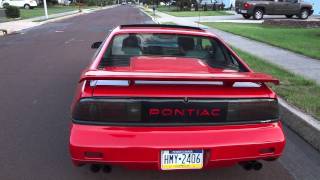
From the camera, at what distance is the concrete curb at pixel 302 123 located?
5256 millimetres

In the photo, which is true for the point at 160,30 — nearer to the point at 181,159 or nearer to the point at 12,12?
the point at 181,159

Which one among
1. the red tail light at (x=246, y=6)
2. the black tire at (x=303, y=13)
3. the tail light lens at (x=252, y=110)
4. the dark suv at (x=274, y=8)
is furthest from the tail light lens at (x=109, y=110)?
the black tire at (x=303, y=13)

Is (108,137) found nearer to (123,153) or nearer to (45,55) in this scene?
(123,153)

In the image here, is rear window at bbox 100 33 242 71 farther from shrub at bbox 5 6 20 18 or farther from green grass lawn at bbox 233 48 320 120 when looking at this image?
shrub at bbox 5 6 20 18

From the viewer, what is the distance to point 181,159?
3680 mm

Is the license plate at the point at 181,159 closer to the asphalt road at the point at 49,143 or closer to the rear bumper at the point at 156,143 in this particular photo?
the rear bumper at the point at 156,143

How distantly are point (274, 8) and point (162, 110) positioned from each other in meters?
29.5

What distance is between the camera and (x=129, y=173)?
433 cm

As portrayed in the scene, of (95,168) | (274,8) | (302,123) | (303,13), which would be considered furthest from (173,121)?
(303,13)

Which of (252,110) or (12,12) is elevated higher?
(252,110)

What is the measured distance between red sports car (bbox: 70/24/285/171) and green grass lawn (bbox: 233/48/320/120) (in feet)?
7.11

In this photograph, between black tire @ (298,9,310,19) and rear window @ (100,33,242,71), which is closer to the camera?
rear window @ (100,33,242,71)

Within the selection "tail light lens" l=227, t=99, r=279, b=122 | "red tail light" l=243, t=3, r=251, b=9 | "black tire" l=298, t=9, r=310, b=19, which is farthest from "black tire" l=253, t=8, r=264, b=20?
"tail light lens" l=227, t=99, r=279, b=122

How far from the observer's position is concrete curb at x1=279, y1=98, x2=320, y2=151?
5.26 meters
